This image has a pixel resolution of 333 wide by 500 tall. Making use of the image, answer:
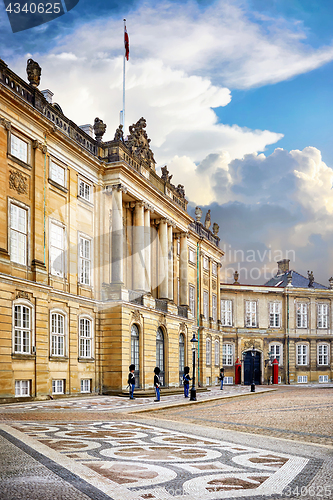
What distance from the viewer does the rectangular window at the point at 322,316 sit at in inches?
2628

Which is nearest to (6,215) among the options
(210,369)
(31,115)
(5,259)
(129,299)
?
(5,259)

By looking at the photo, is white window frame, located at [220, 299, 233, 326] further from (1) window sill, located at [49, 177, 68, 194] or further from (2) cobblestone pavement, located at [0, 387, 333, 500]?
(2) cobblestone pavement, located at [0, 387, 333, 500]

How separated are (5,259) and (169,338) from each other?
19379 millimetres

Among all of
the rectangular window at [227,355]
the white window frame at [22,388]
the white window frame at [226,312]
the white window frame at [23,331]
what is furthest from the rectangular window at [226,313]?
the white window frame at [22,388]

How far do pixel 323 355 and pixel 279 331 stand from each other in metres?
6.44

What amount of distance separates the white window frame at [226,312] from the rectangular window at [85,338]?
33051 mm

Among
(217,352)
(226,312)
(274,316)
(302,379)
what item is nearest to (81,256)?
(217,352)

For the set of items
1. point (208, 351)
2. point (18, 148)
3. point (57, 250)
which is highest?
point (18, 148)

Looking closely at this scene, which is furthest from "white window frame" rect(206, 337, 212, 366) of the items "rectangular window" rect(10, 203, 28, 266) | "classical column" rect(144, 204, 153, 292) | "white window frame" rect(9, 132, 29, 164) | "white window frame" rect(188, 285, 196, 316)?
"white window frame" rect(9, 132, 29, 164)

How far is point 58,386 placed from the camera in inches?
1116

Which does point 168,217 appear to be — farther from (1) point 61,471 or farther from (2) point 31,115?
(1) point 61,471

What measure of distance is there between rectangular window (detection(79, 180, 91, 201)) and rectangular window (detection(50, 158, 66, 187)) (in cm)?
207

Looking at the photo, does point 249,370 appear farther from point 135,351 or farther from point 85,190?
point 85,190

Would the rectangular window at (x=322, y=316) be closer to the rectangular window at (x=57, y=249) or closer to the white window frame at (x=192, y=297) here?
the white window frame at (x=192, y=297)
